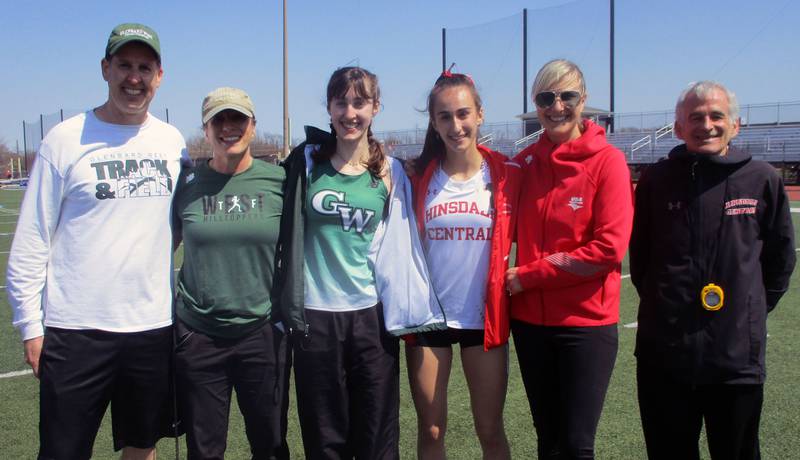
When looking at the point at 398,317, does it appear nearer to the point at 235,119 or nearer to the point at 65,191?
the point at 235,119

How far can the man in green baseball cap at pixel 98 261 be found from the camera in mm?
2551

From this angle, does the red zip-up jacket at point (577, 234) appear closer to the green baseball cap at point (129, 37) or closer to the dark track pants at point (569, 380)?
the dark track pants at point (569, 380)

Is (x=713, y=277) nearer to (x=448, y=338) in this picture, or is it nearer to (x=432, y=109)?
(x=448, y=338)

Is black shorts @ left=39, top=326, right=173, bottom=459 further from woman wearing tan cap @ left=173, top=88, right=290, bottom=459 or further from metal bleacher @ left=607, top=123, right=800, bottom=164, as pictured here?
metal bleacher @ left=607, top=123, right=800, bottom=164

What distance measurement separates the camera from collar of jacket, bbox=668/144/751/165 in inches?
99.7

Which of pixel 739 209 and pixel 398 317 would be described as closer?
pixel 739 209

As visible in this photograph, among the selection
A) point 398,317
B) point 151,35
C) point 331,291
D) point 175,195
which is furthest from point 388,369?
point 151,35

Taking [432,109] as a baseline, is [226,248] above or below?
below

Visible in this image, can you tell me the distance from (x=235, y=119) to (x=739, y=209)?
204cm

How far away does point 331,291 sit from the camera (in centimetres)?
274

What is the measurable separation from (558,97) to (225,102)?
138 centimetres

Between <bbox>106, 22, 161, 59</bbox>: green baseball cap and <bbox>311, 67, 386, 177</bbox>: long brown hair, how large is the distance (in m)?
0.74

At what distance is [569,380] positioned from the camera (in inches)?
105

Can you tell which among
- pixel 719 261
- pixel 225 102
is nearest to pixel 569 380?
pixel 719 261
